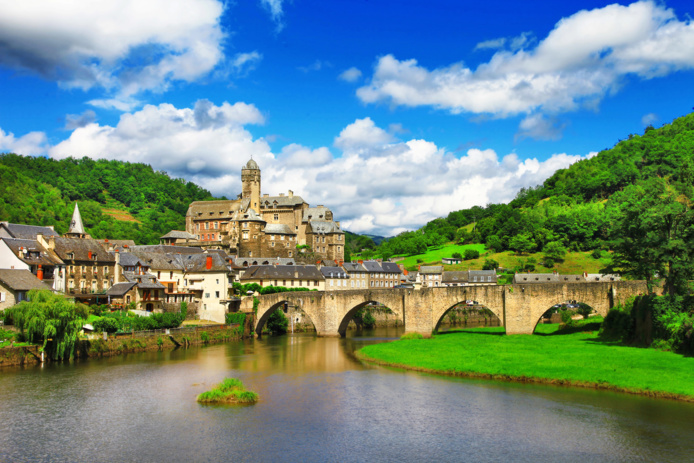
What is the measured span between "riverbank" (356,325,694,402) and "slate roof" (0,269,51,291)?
99.6ft

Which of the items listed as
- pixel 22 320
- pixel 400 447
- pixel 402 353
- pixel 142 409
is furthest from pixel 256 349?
pixel 400 447

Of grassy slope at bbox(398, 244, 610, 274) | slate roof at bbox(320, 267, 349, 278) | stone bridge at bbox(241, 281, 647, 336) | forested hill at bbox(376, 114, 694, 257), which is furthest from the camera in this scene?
forested hill at bbox(376, 114, 694, 257)

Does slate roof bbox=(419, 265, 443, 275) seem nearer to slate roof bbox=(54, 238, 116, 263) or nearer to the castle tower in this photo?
the castle tower

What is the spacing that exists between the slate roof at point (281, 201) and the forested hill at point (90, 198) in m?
35.5

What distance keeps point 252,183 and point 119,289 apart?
57359 mm

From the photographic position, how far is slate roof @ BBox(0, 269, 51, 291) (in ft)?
166

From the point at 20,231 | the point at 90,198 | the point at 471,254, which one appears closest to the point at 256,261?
the point at 20,231

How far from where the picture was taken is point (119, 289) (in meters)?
63.1

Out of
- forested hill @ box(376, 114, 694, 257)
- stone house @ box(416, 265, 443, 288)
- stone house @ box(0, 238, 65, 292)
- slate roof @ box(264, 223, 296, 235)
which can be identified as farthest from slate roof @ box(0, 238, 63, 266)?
forested hill @ box(376, 114, 694, 257)

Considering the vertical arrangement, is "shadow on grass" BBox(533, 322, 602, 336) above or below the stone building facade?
below

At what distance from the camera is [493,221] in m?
145

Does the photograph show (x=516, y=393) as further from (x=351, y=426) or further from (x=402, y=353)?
(x=402, y=353)

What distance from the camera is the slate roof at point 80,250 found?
6383 centimetres

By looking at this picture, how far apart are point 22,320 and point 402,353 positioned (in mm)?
29456
